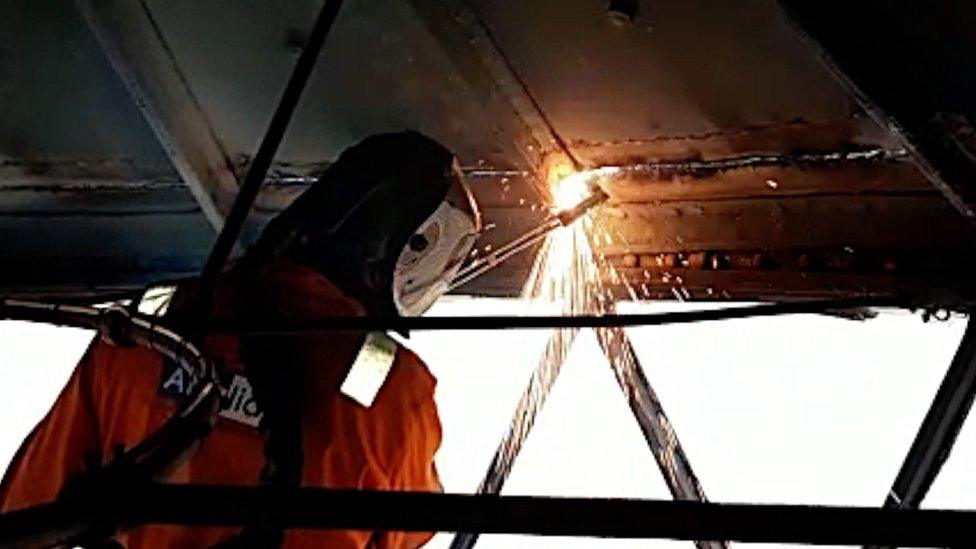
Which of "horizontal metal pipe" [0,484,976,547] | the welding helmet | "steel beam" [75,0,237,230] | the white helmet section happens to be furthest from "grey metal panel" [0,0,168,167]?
"horizontal metal pipe" [0,484,976,547]

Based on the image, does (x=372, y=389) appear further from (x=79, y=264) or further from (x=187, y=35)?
(x=79, y=264)

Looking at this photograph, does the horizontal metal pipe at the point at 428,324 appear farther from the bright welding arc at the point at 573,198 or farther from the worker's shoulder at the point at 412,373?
the bright welding arc at the point at 573,198

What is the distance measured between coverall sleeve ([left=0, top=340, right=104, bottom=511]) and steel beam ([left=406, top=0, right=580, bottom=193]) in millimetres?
625

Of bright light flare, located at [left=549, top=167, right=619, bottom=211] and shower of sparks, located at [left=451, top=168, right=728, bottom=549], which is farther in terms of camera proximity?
shower of sparks, located at [left=451, top=168, right=728, bottom=549]

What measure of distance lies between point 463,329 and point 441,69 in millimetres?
771

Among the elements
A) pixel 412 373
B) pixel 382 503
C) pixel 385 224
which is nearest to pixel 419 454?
pixel 412 373

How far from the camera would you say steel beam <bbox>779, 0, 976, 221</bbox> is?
5.32ft

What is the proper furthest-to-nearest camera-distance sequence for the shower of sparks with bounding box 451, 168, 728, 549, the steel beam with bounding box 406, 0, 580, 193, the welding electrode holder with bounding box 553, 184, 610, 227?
the shower of sparks with bounding box 451, 168, 728, 549
the welding electrode holder with bounding box 553, 184, 610, 227
the steel beam with bounding box 406, 0, 580, 193

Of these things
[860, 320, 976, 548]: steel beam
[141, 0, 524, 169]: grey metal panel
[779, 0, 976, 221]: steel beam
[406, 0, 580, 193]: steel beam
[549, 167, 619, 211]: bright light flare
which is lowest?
[860, 320, 976, 548]: steel beam

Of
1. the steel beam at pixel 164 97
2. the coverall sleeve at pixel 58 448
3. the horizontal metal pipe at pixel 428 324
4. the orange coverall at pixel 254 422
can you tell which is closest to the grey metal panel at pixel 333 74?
the steel beam at pixel 164 97

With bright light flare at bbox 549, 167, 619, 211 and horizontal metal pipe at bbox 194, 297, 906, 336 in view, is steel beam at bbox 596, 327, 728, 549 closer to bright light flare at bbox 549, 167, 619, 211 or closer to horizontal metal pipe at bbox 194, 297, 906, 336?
bright light flare at bbox 549, 167, 619, 211

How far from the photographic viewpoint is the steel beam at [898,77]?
1.62 m

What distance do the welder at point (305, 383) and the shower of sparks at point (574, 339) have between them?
1.05 ft

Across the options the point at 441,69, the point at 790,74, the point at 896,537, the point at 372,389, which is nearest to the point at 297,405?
the point at 372,389
